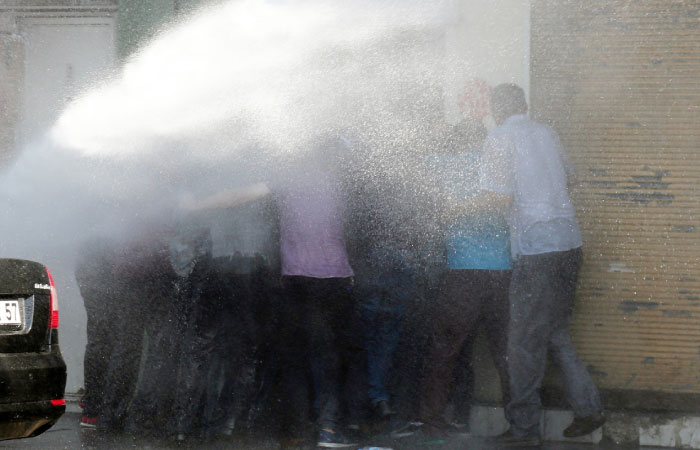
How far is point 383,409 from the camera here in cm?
677

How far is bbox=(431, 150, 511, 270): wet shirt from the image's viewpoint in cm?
664

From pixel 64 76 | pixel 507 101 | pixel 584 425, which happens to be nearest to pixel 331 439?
pixel 584 425

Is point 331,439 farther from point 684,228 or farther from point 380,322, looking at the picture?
point 684,228

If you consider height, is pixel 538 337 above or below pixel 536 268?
below

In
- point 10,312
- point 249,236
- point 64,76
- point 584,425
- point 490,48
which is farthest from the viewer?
point 64,76

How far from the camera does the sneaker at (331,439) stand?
6.37 metres

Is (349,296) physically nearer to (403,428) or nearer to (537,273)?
(403,428)

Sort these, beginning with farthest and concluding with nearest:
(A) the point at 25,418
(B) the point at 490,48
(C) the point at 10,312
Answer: (B) the point at 490,48 → (C) the point at 10,312 → (A) the point at 25,418

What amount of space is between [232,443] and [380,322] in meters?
1.15

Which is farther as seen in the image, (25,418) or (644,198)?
(644,198)

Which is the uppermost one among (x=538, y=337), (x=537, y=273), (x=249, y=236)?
(x=249, y=236)

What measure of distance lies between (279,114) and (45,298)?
2609 mm

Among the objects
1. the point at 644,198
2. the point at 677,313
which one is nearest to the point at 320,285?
the point at 644,198

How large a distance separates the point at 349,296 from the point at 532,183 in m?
1.26
